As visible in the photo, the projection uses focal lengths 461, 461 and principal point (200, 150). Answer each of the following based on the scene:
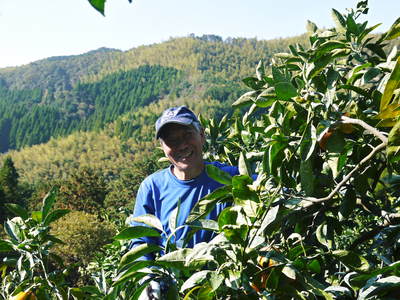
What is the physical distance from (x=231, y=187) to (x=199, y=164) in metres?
0.82

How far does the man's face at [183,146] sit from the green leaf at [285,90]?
870 millimetres

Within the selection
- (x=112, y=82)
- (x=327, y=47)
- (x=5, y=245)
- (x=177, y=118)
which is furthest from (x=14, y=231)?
(x=112, y=82)

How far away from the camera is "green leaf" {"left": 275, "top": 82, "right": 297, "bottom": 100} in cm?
69

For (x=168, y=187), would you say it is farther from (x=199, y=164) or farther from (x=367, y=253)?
(x=367, y=253)

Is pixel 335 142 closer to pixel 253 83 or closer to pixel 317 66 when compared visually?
pixel 317 66

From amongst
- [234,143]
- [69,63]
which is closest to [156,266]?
[234,143]

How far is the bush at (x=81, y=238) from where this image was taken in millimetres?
11438

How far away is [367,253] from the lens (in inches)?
36.2

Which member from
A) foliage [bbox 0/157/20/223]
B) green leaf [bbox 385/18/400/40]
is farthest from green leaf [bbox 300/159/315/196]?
foliage [bbox 0/157/20/223]

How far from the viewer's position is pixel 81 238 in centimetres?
1153

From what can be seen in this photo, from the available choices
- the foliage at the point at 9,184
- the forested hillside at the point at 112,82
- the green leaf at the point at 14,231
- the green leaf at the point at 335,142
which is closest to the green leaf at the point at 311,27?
the green leaf at the point at 335,142

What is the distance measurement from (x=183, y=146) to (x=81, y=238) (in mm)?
10605

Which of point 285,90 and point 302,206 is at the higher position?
point 285,90

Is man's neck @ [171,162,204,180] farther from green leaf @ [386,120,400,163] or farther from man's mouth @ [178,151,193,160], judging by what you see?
green leaf @ [386,120,400,163]
